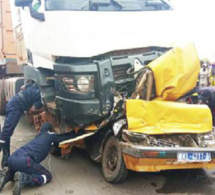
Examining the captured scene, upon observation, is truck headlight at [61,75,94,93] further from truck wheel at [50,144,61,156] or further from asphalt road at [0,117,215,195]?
truck wheel at [50,144,61,156]

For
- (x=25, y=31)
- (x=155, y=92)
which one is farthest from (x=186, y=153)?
(x=25, y=31)

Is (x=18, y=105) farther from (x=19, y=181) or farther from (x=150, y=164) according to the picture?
(x=150, y=164)

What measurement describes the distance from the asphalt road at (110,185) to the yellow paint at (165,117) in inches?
31.5

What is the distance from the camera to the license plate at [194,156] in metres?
3.36

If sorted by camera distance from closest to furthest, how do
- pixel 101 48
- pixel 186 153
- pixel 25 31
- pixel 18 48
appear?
pixel 186 153
pixel 101 48
pixel 25 31
pixel 18 48

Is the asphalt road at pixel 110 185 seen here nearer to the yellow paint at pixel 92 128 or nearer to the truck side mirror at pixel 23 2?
the yellow paint at pixel 92 128

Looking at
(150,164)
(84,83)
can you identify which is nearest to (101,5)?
(84,83)

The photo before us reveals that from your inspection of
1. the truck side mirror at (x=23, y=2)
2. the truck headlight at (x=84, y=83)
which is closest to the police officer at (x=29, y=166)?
the truck headlight at (x=84, y=83)

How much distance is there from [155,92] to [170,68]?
12.9 inches

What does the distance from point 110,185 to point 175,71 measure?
156 cm

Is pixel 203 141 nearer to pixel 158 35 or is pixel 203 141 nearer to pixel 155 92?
pixel 155 92

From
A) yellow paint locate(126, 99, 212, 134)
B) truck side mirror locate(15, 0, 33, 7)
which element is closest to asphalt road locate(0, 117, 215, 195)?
yellow paint locate(126, 99, 212, 134)

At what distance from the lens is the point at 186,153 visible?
3.37 meters

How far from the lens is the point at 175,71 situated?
380 centimetres
